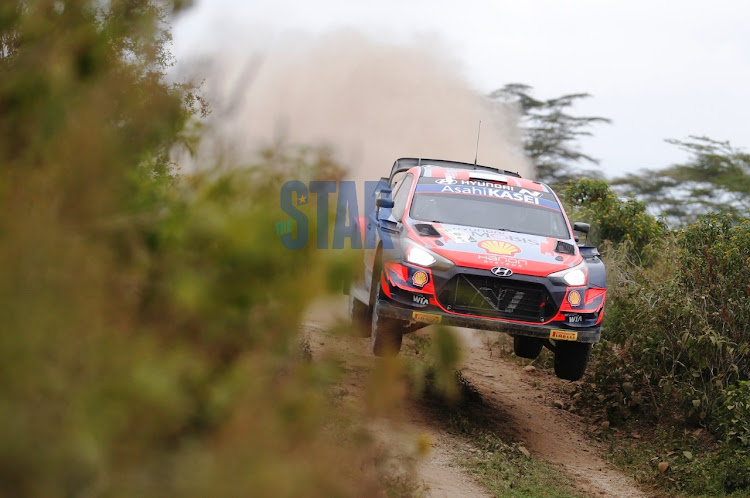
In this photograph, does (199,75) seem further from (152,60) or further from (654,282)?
(654,282)

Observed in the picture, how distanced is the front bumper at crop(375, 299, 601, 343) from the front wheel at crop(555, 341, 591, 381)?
604 millimetres

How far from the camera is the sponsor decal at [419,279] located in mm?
7609

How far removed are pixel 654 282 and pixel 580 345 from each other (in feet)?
10.0

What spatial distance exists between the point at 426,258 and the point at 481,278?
1.55 ft

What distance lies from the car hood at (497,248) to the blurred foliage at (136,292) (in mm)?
5108

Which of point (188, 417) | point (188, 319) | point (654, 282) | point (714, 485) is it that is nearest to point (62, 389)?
point (188, 417)

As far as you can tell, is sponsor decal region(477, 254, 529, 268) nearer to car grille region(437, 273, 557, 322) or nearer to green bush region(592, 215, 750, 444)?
car grille region(437, 273, 557, 322)

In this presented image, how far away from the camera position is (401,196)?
942 centimetres

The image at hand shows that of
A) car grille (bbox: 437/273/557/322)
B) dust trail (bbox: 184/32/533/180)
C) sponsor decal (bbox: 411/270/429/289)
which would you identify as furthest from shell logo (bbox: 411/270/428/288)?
dust trail (bbox: 184/32/533/180)

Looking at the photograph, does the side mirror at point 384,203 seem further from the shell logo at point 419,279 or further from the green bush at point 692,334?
the green bush at point 692,334

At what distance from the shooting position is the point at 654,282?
36.2ft

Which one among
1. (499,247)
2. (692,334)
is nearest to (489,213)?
(499,247)

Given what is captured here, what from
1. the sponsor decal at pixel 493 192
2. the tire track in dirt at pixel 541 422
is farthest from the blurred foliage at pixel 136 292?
the sponsor decal at pixel 493 192

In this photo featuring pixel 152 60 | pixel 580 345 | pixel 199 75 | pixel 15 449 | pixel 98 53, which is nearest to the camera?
pixel 15 449
